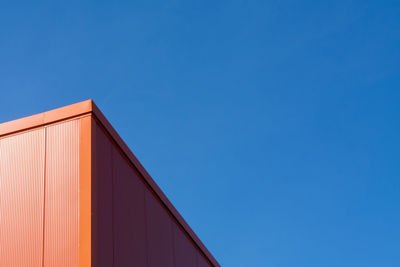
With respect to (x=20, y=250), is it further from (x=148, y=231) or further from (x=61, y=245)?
(x=148, y=231)

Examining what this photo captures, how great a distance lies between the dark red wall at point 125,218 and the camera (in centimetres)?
726

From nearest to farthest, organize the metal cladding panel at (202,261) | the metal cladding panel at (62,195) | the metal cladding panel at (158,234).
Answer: the metal cladding panel at (62,195) → the metal cladding panel at (158,234) → the metal cladding panel at (202,261)

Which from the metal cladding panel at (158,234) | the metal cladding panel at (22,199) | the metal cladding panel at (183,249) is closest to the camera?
the metal cladding panel at (22,199)

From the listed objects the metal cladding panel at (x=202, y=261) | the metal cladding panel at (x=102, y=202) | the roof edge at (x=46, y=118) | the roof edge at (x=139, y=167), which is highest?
the roof edge at (x=46, y=118)

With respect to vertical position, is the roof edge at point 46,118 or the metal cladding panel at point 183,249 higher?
the roof edge at point 46,118

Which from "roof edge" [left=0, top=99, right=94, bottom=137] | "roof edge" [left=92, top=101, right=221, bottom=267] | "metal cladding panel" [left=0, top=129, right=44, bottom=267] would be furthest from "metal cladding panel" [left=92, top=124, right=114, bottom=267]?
"metal cladding panel" [left=0, top=129, right=44, bottom=267]

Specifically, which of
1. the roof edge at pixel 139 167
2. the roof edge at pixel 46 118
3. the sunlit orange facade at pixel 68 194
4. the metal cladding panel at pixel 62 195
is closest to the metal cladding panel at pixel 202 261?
the roof edge at pixel 139 167

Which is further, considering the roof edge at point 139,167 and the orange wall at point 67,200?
the roof edge at point 139,167

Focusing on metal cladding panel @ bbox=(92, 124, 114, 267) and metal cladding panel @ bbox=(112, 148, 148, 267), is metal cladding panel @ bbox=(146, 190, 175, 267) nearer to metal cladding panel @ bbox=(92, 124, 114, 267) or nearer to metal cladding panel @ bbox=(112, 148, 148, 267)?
metal cladding panel @ bbox=(112, 148, 148, 267)

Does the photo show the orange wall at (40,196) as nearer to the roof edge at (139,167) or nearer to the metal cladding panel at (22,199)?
the metal cladding panel at (22,199)

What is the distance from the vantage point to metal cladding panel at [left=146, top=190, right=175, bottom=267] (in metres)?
9.10

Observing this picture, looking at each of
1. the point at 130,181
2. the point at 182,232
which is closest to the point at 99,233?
the point at 130,181

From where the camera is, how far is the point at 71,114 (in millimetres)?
7648

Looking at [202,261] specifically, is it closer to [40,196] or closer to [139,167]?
[139,167]
